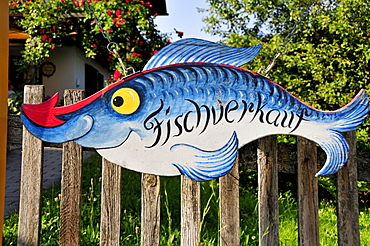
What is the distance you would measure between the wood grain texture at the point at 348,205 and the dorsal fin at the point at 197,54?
810 millimetres

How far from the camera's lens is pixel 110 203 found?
1.91 m

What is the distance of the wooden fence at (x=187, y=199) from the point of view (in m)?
1.91

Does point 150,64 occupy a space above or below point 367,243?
above

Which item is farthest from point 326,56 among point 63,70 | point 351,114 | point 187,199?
point 63,70

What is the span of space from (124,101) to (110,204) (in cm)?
59

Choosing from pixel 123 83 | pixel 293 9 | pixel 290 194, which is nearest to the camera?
pixel 123 83

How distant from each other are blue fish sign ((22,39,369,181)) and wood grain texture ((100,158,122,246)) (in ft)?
0.28

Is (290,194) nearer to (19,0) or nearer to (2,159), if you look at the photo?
(2,159)

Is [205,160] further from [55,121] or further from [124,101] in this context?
[55,121]

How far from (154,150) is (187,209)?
0.39 m

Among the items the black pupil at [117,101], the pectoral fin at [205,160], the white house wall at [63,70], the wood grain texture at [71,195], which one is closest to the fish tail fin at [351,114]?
the pectoral fin at [205,160]

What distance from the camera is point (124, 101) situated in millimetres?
1868

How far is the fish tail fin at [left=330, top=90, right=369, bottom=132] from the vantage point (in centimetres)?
196

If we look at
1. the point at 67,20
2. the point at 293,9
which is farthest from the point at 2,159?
the point at 67,20
